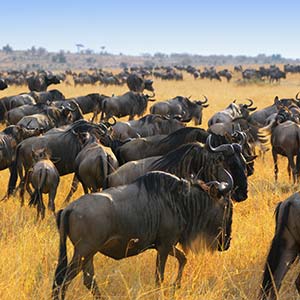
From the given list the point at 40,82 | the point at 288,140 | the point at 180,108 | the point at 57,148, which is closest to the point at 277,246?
the point at 57,148

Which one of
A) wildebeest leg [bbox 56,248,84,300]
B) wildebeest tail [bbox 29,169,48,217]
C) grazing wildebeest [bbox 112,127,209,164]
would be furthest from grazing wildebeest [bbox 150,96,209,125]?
wildebeest leg [bbox 56,248,84,300]

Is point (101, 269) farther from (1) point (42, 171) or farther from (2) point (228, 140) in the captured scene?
(2) point (228, 140)

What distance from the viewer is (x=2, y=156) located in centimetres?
780

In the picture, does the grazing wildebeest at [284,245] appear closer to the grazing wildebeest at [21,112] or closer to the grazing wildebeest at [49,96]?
the grazing wildebeest at [21,112]

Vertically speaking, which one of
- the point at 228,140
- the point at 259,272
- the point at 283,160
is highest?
the point at 228,140

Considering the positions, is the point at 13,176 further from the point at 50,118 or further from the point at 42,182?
the point at 50,118

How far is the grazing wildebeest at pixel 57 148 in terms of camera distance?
755cm

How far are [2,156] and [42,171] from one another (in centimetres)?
150

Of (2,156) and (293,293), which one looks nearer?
(293,293)

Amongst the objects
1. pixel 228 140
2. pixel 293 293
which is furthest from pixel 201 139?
pixel 293 293

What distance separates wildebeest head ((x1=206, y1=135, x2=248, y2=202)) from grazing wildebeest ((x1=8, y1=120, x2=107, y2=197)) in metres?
2.69

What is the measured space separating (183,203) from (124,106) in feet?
41.1

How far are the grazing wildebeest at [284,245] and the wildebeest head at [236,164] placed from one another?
1.48 meters

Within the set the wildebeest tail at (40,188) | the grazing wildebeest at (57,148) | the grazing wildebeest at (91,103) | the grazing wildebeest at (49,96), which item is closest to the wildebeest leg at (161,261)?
the wildebeest tail at (40,188)
